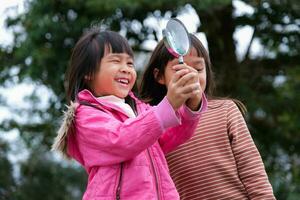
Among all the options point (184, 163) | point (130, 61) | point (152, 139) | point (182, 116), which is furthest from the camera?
point (184, 163)

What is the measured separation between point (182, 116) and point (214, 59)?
12.7ft

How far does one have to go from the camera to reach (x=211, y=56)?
554 centimetres

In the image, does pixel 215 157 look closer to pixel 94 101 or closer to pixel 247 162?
pixel 247 162

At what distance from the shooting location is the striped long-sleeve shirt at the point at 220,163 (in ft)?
6.76

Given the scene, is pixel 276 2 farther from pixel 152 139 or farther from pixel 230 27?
pixel 152 139

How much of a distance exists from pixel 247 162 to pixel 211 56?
3.52m

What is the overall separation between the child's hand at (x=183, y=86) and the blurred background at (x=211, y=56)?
2.92 m

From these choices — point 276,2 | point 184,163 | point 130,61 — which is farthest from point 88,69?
point 276,2

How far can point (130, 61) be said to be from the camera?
1877mm

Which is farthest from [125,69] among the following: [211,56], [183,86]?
[211,56]

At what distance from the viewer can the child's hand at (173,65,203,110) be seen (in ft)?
5.02

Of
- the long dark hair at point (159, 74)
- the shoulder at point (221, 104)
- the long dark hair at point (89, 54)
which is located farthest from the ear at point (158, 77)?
the long dark hair at point (89, 54)

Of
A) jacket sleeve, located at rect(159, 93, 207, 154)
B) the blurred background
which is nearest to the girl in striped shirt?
jacket sleeve, located at rect(159, 93, 207, 154)

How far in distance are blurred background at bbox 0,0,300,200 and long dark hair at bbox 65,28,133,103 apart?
2550 mm
